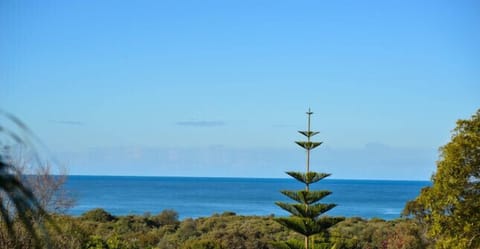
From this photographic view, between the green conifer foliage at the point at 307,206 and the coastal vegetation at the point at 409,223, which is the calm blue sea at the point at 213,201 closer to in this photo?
the coastal vegetation at the point at 409,223

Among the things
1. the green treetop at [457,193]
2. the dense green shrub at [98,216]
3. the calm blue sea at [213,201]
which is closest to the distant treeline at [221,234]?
the dense green shrub at [98,216]

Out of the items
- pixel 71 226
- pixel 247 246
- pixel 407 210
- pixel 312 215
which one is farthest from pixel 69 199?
pixel 407 210

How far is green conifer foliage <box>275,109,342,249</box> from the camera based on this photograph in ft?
43.8

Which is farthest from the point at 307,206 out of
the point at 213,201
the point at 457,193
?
the point at 213,201

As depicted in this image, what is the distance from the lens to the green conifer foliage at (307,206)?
526 inches

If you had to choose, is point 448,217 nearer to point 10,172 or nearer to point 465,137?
point 465,137

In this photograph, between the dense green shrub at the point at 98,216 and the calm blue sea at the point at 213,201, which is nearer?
the dense green shrub at the point at 98,216

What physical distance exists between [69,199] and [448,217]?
17.7ft

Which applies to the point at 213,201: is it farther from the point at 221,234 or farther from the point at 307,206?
the point at 307,206

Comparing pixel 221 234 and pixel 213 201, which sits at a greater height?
pixel 213 201

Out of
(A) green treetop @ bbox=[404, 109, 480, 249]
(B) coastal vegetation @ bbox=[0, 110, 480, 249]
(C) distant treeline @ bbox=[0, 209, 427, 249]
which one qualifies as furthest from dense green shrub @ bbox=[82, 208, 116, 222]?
(A) green treetop @ bbox=[404, 109, 480, 249]

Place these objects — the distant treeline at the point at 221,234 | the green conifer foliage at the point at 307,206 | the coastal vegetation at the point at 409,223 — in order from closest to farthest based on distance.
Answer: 1. the coastal vegetation at the point at 409,223
2. the green conifer foliage at the point at 307,206
3. the distant treeline at the point at 221,234

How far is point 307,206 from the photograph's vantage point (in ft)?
44.6

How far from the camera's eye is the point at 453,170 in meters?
9.84
